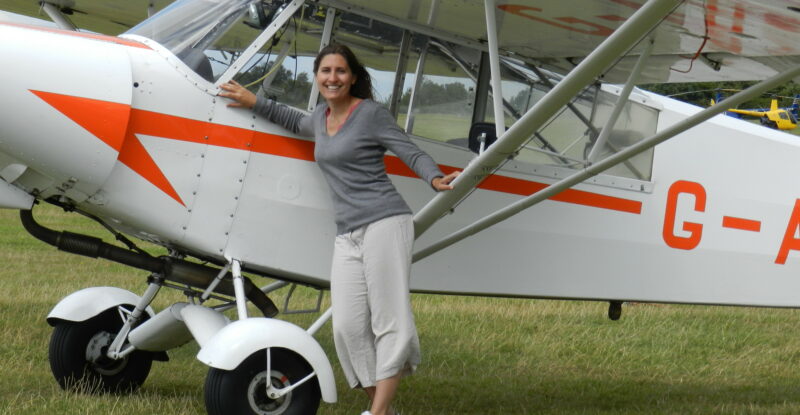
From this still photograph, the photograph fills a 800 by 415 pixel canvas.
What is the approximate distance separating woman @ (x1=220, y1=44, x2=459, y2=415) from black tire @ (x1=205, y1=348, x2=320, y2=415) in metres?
0.20

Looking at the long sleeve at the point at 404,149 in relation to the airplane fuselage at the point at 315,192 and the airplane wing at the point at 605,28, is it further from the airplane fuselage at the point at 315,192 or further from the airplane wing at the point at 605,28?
the airplane wing at the point at 605,28

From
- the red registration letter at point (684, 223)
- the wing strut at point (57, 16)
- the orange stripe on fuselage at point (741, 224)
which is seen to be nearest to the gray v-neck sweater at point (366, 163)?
the red registration letter at point (684, 223)

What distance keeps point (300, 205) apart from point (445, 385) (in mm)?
2103

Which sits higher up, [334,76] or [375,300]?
[334,76]

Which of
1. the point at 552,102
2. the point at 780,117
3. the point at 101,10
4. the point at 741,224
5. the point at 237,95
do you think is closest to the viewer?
the point at 552,102

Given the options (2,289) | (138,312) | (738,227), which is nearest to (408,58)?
(138,312)

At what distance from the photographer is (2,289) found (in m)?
9.60

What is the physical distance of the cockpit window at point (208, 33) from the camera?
474cm

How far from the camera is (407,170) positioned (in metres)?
5.22

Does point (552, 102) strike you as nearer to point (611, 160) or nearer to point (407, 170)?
point (611, 160)

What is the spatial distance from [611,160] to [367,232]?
1203 millimetres

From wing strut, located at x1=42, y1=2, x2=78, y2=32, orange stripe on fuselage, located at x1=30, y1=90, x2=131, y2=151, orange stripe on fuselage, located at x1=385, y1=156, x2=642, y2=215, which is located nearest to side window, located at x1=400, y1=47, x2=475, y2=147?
orange stripe on fuselage, located at x1=385, y1=156, x2=642, y2=215

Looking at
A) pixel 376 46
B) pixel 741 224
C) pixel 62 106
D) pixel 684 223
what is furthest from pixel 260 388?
pixel 741 224

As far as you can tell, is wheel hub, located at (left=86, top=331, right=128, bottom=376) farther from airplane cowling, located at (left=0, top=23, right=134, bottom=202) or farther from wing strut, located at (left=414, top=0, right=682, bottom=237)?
wing strut, located at (left=414, top=0, right=682, bottom=237)
